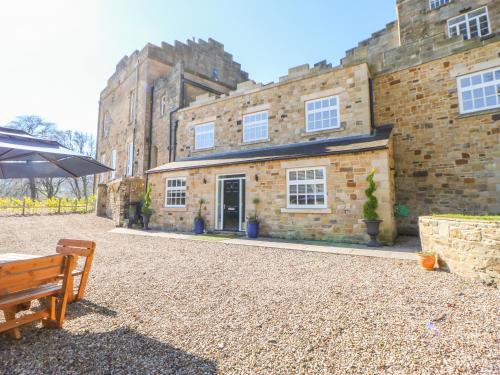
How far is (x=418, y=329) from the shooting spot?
9.12 feet

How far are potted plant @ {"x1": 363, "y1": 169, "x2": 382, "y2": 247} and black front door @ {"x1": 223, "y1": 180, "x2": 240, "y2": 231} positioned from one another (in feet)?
17.6

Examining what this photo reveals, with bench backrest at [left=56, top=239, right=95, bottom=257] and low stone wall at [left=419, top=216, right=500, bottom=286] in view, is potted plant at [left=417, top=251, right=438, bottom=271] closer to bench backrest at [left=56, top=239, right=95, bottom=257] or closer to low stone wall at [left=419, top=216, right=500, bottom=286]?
low stone wall at [left=419, top=216, right=500, bottom=286]

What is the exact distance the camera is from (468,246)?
4.52 metres

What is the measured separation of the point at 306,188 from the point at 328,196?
88 centimetres

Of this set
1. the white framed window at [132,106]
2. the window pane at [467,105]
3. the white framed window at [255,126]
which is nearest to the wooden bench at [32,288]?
the white framed window at [255,126]

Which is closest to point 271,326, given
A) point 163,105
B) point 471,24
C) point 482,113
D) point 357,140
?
point 357,140

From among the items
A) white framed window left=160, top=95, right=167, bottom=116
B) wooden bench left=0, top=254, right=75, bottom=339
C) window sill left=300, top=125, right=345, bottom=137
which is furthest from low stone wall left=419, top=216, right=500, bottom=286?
white framed window left=160, top=95, right=167, bottom=116

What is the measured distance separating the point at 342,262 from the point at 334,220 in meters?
2.94

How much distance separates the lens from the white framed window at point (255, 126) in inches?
498

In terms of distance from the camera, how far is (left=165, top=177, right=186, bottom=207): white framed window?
12.6 metres

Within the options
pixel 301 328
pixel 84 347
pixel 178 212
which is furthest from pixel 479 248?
pixel 178 212

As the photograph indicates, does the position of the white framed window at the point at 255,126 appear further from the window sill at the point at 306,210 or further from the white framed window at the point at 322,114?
the window sill at the point at 306,210

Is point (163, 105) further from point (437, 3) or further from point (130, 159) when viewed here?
point (437, 3)

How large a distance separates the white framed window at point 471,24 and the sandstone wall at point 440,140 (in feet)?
14.8
